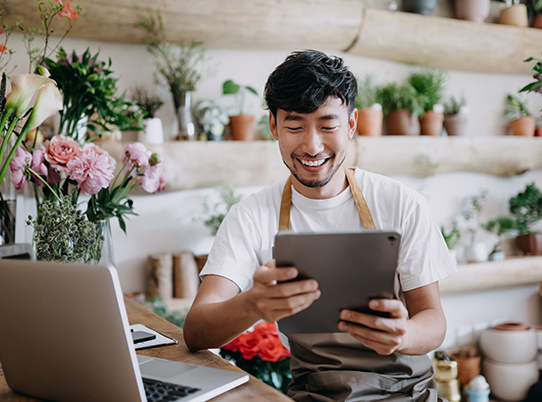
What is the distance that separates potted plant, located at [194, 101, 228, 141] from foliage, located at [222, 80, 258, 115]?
4.4 inches

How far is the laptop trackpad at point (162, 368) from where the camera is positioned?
940 millimetres

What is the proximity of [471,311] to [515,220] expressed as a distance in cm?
79

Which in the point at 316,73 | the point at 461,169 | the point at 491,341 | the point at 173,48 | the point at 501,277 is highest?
the point at 173,48

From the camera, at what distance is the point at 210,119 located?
273cm

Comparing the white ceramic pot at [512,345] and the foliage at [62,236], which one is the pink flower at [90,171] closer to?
the foliage at [62,236]

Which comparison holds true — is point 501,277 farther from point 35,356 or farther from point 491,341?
point 35,356

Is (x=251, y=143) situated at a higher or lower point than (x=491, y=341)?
higher

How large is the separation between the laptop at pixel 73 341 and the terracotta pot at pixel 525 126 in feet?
11.2

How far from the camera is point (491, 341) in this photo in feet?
10.8

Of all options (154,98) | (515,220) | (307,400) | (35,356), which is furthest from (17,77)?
(515,220)

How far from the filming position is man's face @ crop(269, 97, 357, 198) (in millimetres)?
1292

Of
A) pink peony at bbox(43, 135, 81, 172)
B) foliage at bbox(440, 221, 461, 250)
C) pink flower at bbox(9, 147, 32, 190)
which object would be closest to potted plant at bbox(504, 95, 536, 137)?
foliage at bbox(440, 221, 461, 250)

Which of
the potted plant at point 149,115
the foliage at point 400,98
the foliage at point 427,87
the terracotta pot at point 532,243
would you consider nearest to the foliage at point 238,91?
the potted plant at point 149,115

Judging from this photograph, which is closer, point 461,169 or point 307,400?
point 307,400
